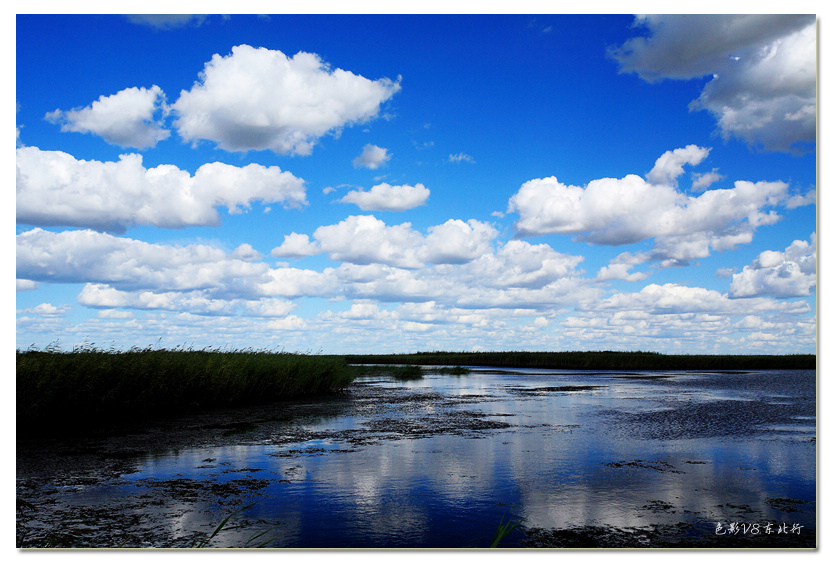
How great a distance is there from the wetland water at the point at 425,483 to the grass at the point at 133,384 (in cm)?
184

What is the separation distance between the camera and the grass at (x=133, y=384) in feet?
38.9

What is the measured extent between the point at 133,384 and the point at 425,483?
34.5 ft

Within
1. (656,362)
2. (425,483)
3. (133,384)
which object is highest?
(133,384)

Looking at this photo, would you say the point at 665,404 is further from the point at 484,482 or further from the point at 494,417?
the point at 484,482

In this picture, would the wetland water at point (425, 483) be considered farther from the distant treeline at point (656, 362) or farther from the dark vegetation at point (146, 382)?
the distant treeline at point (656, 362)

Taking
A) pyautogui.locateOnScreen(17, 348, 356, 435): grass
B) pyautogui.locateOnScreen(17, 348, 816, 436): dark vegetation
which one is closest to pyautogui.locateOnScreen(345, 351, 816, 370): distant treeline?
pyautogui.locateOnScreen(17, 348, 816, 436): dark vegetation

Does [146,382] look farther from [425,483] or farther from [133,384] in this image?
[425,483]

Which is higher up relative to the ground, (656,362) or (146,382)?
(146,382)

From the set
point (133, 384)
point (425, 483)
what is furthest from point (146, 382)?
point (425, 483)

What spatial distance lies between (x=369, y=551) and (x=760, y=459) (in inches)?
296

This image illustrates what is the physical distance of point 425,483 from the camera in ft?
23.5

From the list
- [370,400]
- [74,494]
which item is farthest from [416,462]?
[370,400]

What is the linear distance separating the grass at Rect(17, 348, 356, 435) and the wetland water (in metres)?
1.84

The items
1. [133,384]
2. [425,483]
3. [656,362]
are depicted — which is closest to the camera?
[425,483]
